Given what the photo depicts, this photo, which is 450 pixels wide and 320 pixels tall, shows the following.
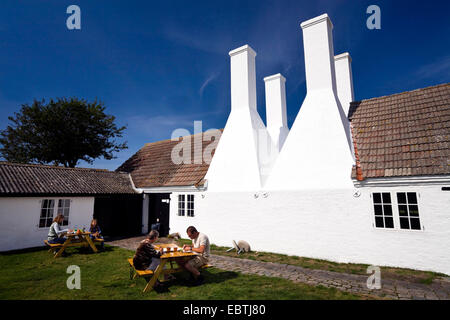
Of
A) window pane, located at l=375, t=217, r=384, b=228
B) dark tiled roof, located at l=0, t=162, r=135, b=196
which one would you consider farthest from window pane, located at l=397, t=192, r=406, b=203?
dark tiled roof, located at l=0, t=162, r=135, b=196

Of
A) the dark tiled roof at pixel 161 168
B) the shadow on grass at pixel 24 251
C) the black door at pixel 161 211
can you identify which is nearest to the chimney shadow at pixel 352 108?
the dark tiled roof at pixel 161 168

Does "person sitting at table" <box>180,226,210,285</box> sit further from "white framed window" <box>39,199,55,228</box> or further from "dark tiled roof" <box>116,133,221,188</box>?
"white framed window" <box>39,199,55,228</box>

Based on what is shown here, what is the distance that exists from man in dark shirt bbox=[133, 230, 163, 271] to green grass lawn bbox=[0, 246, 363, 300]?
21.9 inches

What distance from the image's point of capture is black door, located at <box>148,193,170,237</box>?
14.2 meters

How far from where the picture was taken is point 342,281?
6.21 meters

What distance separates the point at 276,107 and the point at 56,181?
13.7 meters

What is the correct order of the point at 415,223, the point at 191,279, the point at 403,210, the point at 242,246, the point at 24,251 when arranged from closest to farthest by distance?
the point at 191,279 → the point at 415,223 → the point at 403,210 → the point at 242,246 → the point at 24,251

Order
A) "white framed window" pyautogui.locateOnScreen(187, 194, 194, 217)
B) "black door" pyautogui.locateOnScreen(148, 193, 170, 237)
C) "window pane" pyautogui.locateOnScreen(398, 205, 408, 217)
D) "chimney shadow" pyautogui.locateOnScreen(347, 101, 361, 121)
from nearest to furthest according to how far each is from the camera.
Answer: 1. "window pane" pyautogui.locateOnScreen(398, 205, 408, 217)
2. "chimney shadow" pyautogui.locateOnScreen(347, 101, 361, 121)
3. "white framed window" pyautogui.locateOnScreen(187, 194, 194, 217)
4. "black door" pyautogui.locateOnScreen(148, 193, 170, 237)

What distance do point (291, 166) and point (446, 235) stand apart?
207 inches

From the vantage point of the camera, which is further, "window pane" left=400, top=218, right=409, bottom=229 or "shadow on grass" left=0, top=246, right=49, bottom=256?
"shadow on grass" left=0, top=246, right=49, bottom=256

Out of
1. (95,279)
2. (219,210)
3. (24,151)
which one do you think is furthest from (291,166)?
(24,151)

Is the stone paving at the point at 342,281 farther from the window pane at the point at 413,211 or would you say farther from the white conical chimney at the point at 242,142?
the white conical chimney at the point at 242,142

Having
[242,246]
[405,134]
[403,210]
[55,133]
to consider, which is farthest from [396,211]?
[55,133]

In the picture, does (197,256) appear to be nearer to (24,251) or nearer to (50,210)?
(24,251)
